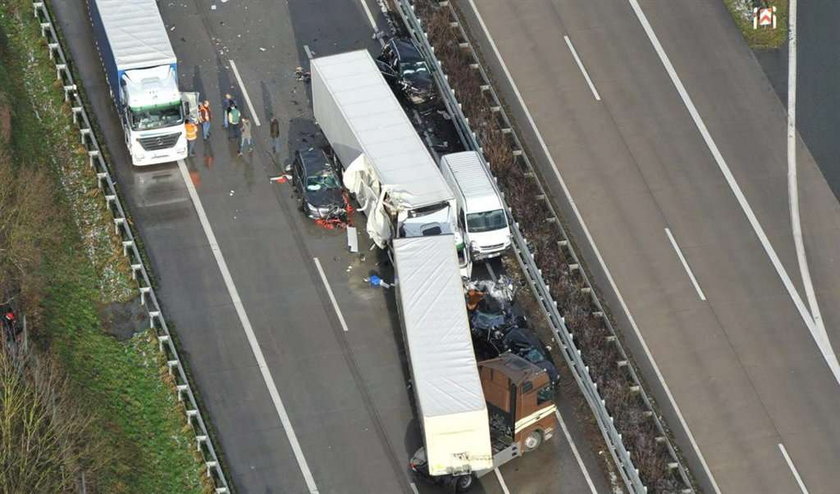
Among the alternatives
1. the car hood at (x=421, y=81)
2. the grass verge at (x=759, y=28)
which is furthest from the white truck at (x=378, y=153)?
the grass verge at (x=759, y=28)

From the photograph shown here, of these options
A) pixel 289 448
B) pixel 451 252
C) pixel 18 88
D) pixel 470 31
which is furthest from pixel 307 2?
pixel 289 448

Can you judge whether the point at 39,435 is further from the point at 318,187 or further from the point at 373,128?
the point at 373,128

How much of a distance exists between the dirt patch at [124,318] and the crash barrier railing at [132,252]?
0.93 ft

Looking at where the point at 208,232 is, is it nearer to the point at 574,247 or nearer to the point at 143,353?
the point at 143,353

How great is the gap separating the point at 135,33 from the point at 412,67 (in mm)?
10559

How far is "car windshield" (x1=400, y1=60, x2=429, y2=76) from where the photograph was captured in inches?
2660

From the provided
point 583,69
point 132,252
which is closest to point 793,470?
point 583,69

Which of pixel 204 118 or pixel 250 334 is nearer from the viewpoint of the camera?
pixel 250 334

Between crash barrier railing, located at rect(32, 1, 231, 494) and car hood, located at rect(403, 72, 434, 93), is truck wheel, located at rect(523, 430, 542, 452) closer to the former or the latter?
crash barrier railing, located at rect(32, 1, 231, 494)

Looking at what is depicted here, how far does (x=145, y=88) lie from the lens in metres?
63.3

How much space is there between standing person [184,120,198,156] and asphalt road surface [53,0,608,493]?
2.02 feet

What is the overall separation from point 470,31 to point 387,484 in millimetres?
21445

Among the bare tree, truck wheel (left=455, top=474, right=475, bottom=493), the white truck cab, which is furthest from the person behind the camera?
the white truck cab

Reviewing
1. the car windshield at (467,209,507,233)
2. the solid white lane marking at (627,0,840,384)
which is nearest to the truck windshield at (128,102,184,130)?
the car windshield at (467,209,507,233)
